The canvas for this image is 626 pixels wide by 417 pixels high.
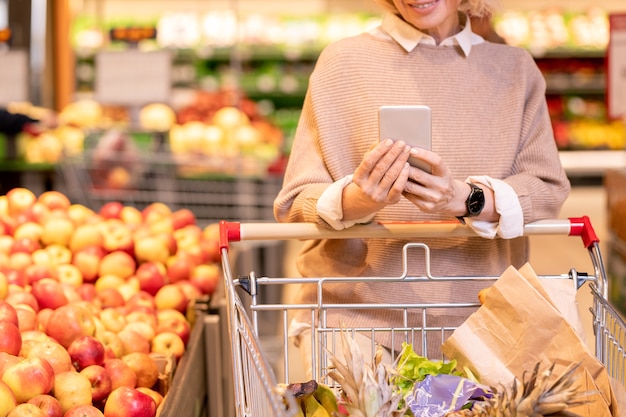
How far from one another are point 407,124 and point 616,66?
3.05m

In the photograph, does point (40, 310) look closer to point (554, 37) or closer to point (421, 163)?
point (421, 163)

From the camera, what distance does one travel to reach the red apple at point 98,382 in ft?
6.16

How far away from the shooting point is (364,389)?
1.27m

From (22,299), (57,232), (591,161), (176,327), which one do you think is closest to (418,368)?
(176,327)

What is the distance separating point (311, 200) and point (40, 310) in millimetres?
972

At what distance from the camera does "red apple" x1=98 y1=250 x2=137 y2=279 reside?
9.20 ft

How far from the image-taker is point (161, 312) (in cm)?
256

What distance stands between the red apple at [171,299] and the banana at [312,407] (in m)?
1.36

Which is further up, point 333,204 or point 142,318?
point 333,204

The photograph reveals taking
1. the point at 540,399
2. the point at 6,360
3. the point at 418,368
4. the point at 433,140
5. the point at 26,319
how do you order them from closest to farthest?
the point at 540,399, the point at 418,368, the point at 6,360, the point at 433,140, the point at 26,319

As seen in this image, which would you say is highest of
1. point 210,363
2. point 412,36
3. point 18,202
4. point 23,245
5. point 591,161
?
point 412,36

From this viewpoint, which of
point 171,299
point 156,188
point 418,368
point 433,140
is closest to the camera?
point 418,368

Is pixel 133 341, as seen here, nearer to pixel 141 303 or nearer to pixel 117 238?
pixel 141 303

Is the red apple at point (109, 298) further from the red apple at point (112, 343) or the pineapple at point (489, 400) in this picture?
the pineapple at point (489, 400)
